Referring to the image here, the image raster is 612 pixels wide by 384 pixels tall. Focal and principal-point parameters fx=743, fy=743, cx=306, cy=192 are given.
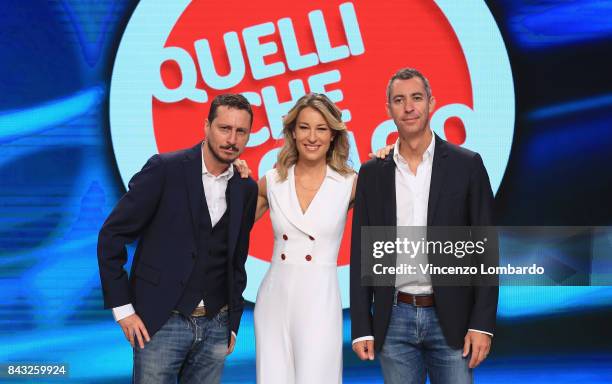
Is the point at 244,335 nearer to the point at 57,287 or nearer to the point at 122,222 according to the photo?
the point at 57,287

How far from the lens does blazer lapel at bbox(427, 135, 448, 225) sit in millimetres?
2854

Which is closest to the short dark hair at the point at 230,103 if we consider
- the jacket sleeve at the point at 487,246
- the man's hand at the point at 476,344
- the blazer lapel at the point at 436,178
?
the blazer lapel at the point at 436,178

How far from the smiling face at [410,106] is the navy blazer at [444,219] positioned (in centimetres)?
13

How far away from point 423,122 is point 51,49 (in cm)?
299

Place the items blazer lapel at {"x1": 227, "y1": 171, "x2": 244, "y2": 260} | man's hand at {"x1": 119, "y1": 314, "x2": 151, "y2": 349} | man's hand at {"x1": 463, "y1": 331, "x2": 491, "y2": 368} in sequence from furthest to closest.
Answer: blazer lapel at {"x1": 227, "y1": 171, "x2": 244, "y2": 260}, man's hand at {"x1": 119, "y1": 314, "x2": 151, "y2": 349}, man's hand at {"x1": 463, "y1": 331, "x2": 491, "y2": 368}

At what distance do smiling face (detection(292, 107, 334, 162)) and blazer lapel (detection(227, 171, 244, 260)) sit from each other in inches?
12.6

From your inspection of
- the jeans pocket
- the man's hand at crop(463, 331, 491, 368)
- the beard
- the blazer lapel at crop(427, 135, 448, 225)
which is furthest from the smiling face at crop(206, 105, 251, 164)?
the man's hand at crop(463, 331, 491, 368)

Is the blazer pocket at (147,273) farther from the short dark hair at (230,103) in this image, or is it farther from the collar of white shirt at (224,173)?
the short dark hair at (230,103)

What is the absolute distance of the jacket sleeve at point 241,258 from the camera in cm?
313

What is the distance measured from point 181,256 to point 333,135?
33.1 inches

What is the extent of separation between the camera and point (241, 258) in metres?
3.20

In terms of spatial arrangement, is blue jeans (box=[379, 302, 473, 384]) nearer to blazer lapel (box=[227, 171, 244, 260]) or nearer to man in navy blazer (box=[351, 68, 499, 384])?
man in navy blazer (box=[351, 68, 499, 384])

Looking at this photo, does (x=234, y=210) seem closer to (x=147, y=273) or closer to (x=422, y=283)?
(x=147, y=273)

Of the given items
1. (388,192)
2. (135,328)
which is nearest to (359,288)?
(388,192)
